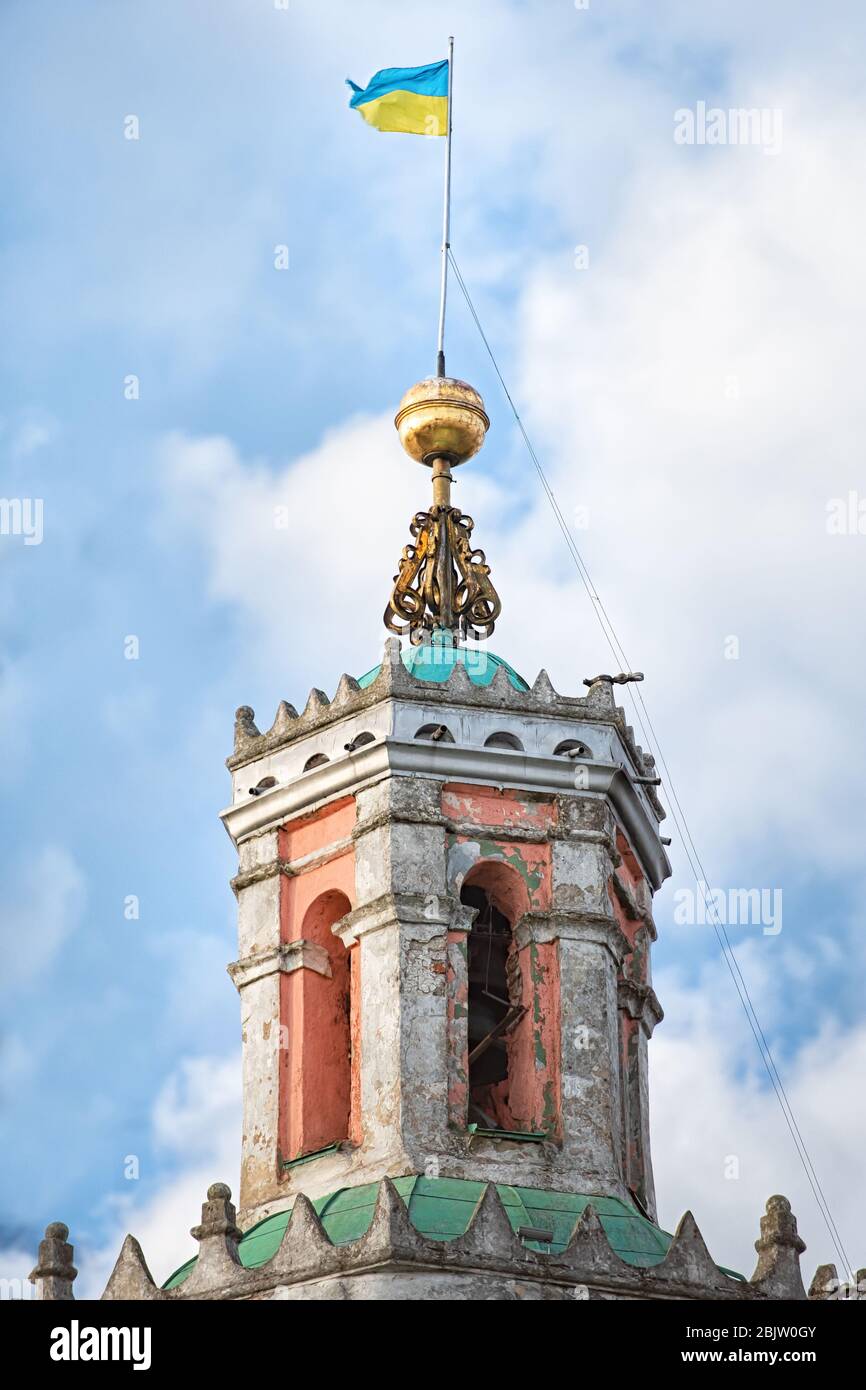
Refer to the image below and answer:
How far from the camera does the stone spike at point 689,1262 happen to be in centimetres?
3469

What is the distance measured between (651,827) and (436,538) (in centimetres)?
415

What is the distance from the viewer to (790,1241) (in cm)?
3594

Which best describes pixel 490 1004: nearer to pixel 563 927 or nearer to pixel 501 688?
pixel 563 927

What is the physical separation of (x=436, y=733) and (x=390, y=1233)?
619 cm

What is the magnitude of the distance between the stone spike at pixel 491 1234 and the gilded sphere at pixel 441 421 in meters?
10.5

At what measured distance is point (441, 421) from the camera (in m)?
41.7

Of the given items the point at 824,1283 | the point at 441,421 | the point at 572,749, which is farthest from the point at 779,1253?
the point at 441,421

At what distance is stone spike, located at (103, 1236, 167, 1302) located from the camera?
34875mm

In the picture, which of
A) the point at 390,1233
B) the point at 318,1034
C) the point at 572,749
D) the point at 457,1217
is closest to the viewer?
the point at 390,1233

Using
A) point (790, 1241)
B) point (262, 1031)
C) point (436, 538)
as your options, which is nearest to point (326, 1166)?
point (262, 1031)

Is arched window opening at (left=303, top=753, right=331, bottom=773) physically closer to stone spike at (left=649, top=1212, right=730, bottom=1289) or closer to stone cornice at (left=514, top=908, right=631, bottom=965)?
stone cornice at (left=514, top=908, right=631, bottom=965)

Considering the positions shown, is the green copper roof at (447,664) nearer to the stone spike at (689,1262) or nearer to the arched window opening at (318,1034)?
the arched window opening at (318,1034)

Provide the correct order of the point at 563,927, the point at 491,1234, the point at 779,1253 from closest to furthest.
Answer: the point at 491,1234 → the point at 779,1253 → the point at 563,927
